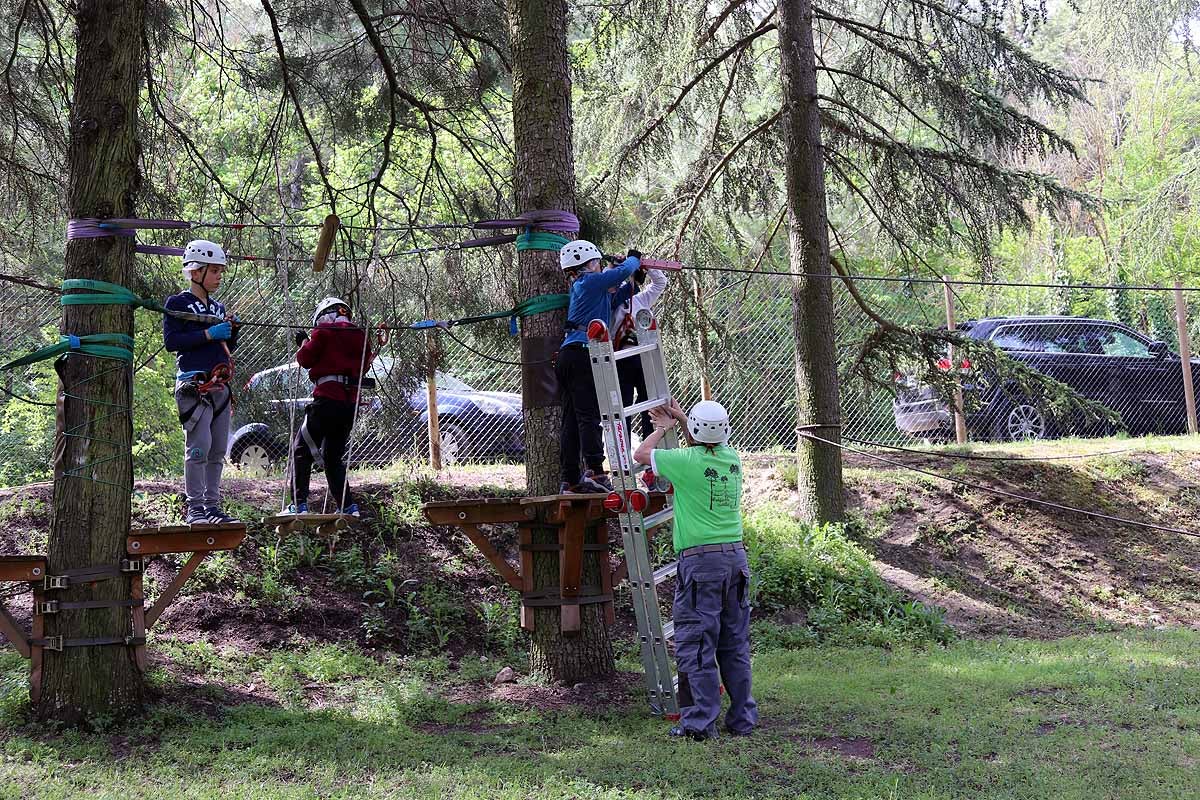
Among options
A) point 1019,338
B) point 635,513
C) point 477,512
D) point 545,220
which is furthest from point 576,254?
point 1019,338

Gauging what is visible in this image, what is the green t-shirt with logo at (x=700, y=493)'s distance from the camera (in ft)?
22.1

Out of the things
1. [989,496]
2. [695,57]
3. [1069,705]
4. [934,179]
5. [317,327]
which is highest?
[695,57]

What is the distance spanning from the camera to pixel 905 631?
1022 cm

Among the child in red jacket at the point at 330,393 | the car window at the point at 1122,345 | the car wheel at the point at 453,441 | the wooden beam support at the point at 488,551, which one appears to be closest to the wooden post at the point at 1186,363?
the car window at the point at 1122,345

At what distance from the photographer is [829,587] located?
1070 cm

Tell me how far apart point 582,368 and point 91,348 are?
307 centimetres

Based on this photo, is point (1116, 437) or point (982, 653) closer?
point (982, 653)

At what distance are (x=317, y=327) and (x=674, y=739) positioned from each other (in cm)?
342

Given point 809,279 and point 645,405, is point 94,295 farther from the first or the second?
point 809,279

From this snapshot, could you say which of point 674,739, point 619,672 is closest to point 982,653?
point 619,672

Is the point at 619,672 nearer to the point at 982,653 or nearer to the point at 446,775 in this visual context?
the point at 446,775

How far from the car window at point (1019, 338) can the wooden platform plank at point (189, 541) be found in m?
11.5

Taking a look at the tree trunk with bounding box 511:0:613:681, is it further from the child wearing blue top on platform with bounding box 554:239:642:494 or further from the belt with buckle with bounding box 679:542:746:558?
the belt with buckle with bounding box 679:542:746:558

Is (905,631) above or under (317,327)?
under
